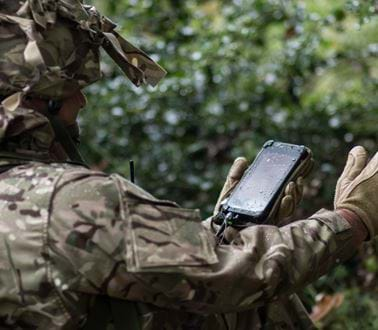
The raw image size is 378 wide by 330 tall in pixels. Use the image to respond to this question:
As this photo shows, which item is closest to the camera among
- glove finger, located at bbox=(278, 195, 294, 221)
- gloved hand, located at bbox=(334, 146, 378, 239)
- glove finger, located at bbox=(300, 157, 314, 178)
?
gloved hand, located at bbox=(334, 146, 378, 239)

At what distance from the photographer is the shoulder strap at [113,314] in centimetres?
317

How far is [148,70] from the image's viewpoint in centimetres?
391

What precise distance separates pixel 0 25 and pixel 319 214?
46.5 inches

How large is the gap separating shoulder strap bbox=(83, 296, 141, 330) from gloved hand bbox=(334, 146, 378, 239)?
32.6 inches

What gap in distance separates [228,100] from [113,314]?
14.0 ft

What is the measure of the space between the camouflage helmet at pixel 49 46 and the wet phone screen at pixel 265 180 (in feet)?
2.13

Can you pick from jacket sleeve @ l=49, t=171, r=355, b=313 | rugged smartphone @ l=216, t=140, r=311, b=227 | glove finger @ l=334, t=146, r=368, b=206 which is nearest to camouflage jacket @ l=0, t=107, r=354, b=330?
jacket sleeve @ l=49, t=171, r=355, b=313

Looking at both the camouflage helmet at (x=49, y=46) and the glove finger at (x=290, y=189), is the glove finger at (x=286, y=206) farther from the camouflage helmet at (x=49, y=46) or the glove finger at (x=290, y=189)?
the camouflage helmet at (x=49, y=46)

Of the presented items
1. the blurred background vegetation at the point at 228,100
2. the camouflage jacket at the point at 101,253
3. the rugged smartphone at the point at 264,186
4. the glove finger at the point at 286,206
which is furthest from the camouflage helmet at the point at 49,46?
the blurred background vegetation at the point at 228,100

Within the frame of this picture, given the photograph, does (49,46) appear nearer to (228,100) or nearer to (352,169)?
(352,169)

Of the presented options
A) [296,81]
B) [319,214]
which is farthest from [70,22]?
[296,81]

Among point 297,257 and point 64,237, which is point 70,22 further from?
point 297,257

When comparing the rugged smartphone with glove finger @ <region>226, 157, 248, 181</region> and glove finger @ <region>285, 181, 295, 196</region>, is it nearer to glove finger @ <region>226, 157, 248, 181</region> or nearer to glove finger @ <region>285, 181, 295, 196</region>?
glove finger @ <region>285, 181, 295, 196</region>

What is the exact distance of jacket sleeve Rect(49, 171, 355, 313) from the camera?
9.91ft
